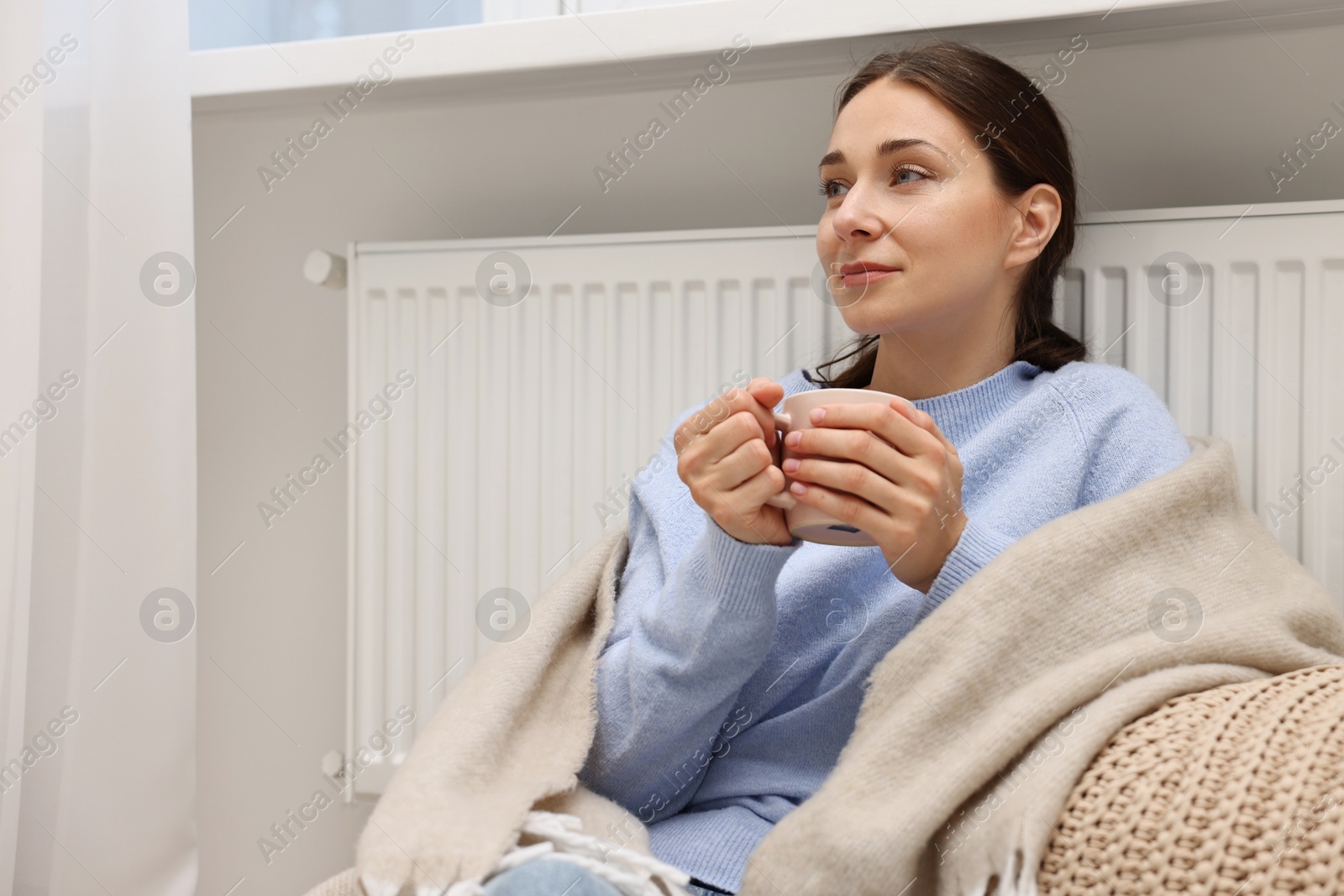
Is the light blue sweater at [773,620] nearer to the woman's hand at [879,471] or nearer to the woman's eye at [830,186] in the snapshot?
the woman's hand at [879,471]

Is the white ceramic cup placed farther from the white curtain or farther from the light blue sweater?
the white curtain

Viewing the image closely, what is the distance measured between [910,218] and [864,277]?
6 cm

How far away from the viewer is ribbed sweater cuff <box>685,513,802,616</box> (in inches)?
29.9

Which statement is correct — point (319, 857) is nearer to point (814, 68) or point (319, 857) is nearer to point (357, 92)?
point (357, 92)

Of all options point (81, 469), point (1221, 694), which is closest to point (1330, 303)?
point (1221, 694)

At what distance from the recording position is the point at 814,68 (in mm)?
1174

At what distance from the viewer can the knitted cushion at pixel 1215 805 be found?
0.53 meters

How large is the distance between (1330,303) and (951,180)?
1.32 ft

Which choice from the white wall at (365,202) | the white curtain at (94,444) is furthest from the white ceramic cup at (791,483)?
the white curtain at (94,444)

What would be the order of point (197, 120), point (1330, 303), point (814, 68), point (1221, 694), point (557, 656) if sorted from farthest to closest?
point (197, 120) → point (814, 68) → point (1330, 303) → point (557, 656) → point (1221, 694)

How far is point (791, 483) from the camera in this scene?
2.38 feet

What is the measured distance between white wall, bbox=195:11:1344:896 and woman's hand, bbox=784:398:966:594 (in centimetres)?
Answer: 56

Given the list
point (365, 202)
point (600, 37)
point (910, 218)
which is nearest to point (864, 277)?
point (910, 218)

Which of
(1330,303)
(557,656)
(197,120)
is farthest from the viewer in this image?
(197,120)
